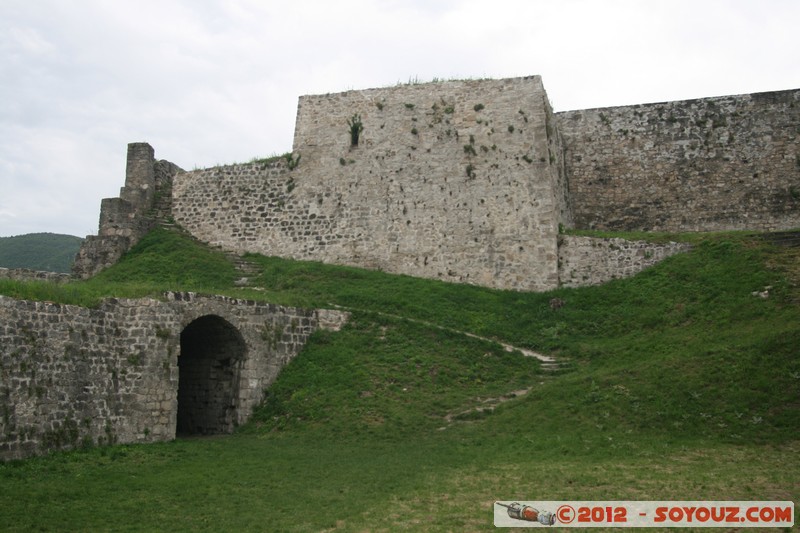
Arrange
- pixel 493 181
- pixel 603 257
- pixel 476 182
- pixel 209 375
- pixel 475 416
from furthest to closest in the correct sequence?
pixel 476 182, pixel 493 181, pixel 603 257, pixel 209 375, pixel 475 416

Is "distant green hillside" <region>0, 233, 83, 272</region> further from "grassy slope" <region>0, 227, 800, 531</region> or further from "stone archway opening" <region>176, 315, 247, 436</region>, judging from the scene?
"stone archway opening" <region>176, 315, 247, 436</region>

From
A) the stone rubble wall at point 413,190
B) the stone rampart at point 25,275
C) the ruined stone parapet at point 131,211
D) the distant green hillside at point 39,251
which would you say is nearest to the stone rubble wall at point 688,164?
the stone rubble wall at point 413,190

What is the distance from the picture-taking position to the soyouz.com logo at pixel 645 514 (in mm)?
11109

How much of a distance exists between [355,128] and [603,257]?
1150 cm

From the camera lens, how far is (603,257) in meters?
26.7

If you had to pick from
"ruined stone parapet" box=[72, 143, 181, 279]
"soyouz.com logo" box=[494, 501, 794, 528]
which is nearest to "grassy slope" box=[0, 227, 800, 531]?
"soyouz.com logo" box=[494, 501, 794, 528]

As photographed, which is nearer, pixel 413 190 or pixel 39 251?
pixel 413 190

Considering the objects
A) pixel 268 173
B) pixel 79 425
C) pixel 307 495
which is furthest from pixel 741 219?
pixel 79 425

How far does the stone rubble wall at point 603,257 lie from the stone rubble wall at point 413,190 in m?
0.48

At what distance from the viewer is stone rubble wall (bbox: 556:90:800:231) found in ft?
97.6

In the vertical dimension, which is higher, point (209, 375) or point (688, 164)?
point (688, 164)

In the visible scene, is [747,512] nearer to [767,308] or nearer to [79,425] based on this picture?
[767,308]

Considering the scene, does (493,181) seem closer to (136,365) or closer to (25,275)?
(136,365)

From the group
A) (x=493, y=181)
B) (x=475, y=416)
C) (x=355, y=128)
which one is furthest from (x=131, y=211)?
(x=475, y=416)
